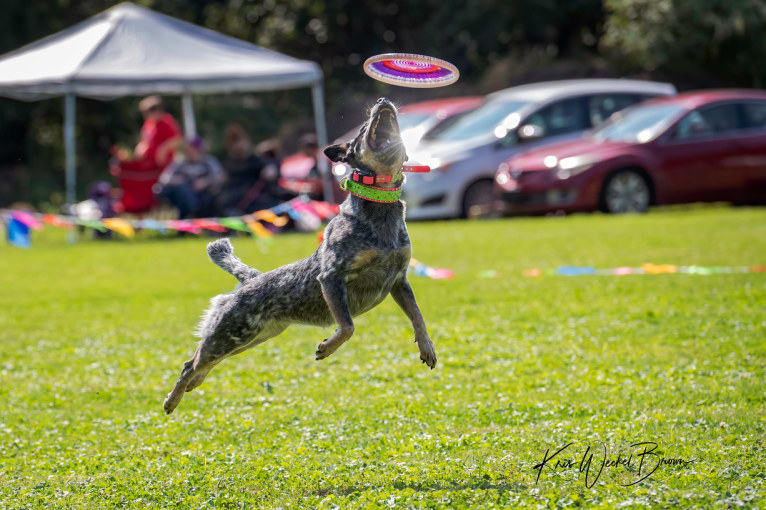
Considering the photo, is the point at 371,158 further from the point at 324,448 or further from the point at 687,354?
the point at 687,354

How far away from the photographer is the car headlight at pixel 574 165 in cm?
1664

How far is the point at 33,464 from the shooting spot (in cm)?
532

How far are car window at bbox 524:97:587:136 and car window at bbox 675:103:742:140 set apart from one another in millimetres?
1868

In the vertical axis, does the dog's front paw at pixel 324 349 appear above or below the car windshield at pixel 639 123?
above

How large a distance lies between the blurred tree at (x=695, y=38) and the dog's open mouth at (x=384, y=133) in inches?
827

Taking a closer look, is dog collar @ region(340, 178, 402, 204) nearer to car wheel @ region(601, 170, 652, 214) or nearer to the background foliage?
car wheel @ region(601, 170, 652, 214)

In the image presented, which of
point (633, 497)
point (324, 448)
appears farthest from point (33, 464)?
point (633, 497)

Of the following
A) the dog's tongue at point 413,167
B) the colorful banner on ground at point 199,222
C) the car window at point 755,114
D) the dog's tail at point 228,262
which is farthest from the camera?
the car window at point 755,114

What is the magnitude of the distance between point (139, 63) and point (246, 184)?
7.80ft

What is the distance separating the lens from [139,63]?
16.7m

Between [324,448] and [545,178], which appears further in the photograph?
[545,178]

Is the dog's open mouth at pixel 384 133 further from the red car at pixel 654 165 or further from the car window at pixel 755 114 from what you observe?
the car window at pixel 755 114

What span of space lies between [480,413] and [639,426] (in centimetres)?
85

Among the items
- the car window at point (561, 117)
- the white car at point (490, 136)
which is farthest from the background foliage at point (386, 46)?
the car window at point (561, 117)
